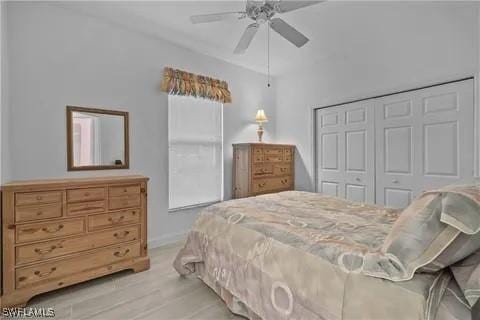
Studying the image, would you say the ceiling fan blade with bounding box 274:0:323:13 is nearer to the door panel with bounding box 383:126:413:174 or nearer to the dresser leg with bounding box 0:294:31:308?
the door panel with bounding box 383:126:413:174

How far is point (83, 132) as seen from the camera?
2.64 m

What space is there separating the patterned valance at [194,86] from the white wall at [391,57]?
4.65 ft

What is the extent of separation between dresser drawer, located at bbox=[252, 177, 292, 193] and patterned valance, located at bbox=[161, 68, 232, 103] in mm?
1359

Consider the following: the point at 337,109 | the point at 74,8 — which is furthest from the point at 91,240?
the point at 337,109

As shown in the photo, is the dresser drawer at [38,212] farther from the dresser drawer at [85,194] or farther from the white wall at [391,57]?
the white wall at [391,57]

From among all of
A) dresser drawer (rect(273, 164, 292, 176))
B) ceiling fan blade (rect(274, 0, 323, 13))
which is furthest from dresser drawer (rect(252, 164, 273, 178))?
ceiling fan blade (rect(274, 0, 323, 13))

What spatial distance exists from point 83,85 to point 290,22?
2384 millimetres

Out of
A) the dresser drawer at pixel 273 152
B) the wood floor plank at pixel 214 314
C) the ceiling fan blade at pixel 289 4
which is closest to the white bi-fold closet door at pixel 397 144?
the dresser drawer at pixel 273 152

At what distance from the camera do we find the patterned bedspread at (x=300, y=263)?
94 centimetres

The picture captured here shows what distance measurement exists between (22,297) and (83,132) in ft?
5.14

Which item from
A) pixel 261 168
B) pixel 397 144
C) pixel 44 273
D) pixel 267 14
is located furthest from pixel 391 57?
pixel 44 273

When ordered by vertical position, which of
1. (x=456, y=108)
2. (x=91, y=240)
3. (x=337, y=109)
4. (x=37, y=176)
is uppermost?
(x=337, y=109)

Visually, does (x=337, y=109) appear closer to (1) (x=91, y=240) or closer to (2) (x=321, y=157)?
(2) (x=321, y=157)

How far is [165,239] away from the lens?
3.25 m
